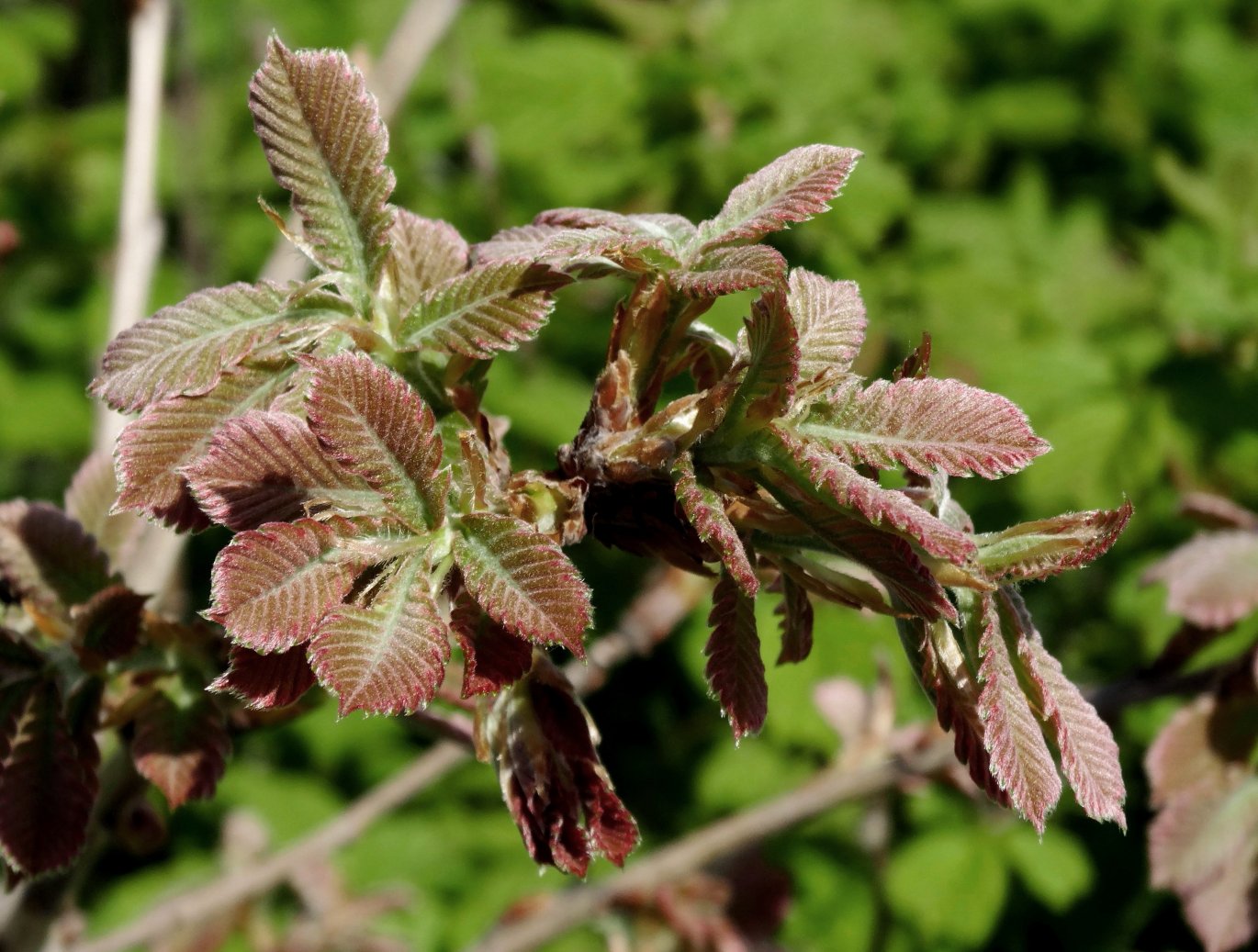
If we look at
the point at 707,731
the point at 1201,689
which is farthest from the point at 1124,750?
the point at 1201,689

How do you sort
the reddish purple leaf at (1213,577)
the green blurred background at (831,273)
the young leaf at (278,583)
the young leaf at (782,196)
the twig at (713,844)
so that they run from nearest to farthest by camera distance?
the young leaf at (278,583)
the young leaf at (782,196)
the reddish purple leaf at (1213,577)
the twig at (713,844)
the green blurred background at (831,273)

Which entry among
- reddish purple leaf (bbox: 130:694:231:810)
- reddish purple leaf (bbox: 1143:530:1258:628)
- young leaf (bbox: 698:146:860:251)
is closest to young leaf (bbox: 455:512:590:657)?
young leaf (bbox: 698:146:860:251)

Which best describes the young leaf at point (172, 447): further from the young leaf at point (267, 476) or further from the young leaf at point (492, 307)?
the young leaf at point (492, 307)

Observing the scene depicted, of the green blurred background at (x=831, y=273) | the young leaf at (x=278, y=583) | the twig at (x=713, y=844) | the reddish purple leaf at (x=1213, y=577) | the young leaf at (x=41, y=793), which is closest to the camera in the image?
the young leaf at (x=278, y=583)

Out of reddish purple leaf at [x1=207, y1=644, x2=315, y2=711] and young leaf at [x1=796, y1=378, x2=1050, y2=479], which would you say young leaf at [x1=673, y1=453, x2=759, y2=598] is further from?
reddish purple leaf at [x1=207, y1=644, x2=315, y2=711]

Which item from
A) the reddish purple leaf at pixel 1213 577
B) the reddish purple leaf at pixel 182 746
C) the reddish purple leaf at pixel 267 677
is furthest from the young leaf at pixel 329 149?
the reddish purple leaf at pixel 1213 577

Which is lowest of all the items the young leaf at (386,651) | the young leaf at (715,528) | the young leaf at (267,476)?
the young leaf at (386,651)

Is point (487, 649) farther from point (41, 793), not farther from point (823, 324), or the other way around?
point (41, 793)
